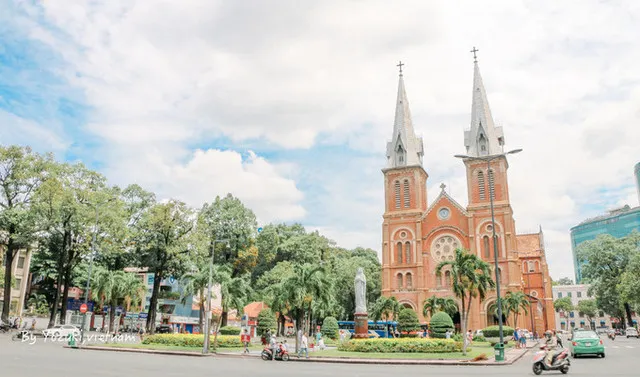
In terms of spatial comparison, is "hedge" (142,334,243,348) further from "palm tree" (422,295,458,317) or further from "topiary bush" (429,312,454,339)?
"palm tree" (422,295,458,317)

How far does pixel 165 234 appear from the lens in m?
44.1

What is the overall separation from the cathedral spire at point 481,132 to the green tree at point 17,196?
155 feet

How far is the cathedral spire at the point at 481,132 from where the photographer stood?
203 ft

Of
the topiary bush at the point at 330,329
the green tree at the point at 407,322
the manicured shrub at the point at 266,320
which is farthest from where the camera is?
the manicured shrub at the point at 266,320

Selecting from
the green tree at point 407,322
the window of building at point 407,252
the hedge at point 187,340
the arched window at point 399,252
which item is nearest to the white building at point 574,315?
the window of building at point 407,252

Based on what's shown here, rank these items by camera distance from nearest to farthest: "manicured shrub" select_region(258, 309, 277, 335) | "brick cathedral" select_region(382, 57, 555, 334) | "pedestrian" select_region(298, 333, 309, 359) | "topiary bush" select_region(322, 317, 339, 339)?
"pedestrian" select_region(298, 333, 309, 359)
"topiary bush" select_region(322, 317, 339, 339)
"manicured shrub" select_region(258, 309, 277, 335)
"brick cathedral" select_region(382, 57, 555, 334)

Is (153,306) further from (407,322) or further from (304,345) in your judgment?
(304,345)

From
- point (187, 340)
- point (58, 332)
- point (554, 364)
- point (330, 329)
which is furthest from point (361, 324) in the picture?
point (58, 332)

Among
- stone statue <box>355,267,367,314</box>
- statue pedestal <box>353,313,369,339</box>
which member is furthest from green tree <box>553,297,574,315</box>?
statue pedestal <box>353,313,369,339</box>

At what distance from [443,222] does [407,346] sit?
37.0 meters

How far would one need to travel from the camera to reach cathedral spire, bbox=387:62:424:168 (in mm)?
65188

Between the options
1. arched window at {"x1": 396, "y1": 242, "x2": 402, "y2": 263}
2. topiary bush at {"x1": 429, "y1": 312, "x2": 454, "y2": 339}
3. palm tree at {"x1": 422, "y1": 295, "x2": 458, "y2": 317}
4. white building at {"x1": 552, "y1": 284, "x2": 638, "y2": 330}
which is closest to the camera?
topiary bush at {"x1": 429, "y1": 312, "x2": 454, "y2": 339}

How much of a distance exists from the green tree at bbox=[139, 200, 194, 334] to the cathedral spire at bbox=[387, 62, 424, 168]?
30742 millimetres

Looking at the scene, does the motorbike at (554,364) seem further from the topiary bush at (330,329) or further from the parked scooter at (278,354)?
the topiary bush at (330,329)
